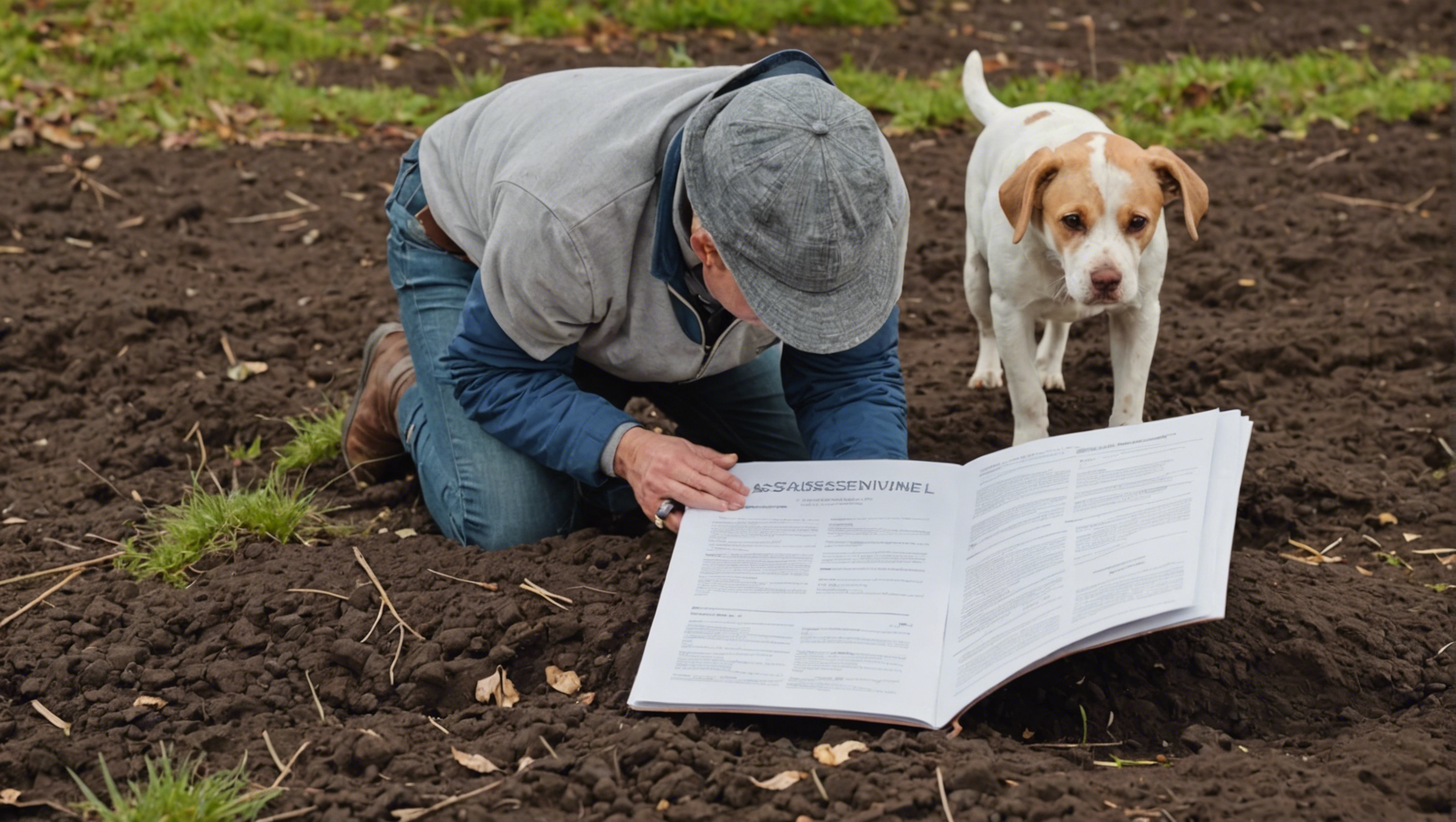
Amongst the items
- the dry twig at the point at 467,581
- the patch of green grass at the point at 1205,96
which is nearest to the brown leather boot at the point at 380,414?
the dry twig at the point at 467,581

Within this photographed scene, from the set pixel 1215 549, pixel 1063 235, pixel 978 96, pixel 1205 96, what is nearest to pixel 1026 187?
pixel 1063 235

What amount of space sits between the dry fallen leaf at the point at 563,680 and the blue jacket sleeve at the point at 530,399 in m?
0.47

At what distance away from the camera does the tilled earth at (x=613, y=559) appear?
230 cm

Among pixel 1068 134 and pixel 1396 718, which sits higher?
pixel 1068 134

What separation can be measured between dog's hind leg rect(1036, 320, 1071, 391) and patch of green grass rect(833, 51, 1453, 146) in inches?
96.9

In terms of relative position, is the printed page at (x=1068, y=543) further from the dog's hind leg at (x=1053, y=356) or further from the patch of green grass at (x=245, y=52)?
the patch of green grass at (x=245, y=52)

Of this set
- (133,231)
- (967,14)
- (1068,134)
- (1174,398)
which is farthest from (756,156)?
(967,14)

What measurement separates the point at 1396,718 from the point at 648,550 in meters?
1.63

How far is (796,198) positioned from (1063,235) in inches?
49.7

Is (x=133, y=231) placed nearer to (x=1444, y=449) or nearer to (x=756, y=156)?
(x=756, y=156)

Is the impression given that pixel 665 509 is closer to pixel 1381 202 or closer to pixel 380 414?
pixel 380 414

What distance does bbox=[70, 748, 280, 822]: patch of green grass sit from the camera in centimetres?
217

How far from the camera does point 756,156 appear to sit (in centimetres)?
235

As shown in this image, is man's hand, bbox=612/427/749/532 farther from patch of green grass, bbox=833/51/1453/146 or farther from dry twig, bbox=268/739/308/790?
patch of green grass, bbox=833/51/1453/146
